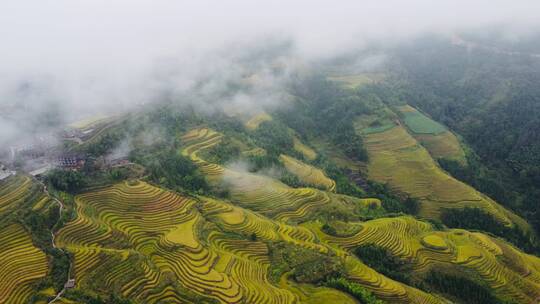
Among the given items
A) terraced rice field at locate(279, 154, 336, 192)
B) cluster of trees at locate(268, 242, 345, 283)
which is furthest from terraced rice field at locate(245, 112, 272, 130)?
cluster of trees at locate(268, 242, 345, 283)

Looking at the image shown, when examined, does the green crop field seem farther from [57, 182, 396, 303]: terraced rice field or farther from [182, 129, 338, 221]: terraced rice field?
[57, 182, 396, 303]: terraced rice field

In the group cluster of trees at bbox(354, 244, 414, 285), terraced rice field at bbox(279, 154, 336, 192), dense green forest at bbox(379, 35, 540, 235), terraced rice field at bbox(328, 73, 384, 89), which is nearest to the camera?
cluster of trees at bbox(354, 244, 414, 285)

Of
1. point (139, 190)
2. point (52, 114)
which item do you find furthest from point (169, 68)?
point (139, 190)

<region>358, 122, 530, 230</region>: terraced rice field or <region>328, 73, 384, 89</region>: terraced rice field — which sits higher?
<region>328, 73, 384, 89</region>: terraced rice field

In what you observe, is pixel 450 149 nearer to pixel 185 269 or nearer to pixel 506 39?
pixel 185 269

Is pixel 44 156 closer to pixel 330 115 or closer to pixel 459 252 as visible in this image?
pixel 459 252

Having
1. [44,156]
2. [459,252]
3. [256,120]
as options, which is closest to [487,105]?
[256,120]
